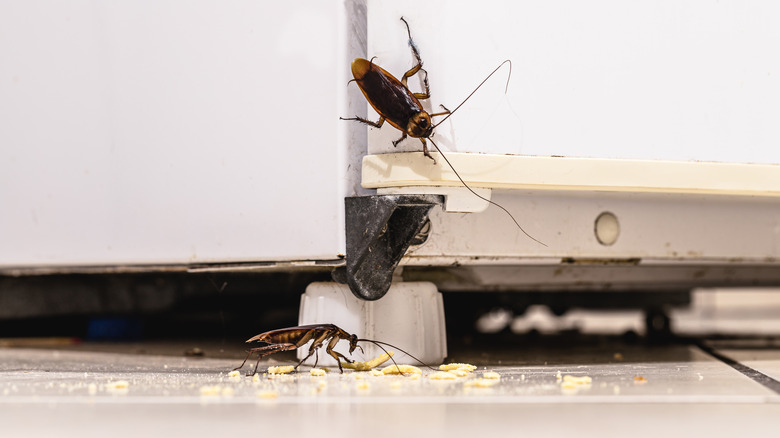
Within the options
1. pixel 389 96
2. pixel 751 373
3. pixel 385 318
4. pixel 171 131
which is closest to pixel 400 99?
pixel 389 96

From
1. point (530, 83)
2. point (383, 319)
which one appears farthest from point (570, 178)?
point (383, 319)

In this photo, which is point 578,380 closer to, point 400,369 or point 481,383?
point 481,383

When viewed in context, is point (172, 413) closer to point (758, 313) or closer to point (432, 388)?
point (432, 388)

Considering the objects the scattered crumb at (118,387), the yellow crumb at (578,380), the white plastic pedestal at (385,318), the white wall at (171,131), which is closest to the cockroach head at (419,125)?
the white wall at (171,131)

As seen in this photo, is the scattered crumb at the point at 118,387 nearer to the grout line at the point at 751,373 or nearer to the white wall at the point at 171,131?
the white wall at the point at 171,131

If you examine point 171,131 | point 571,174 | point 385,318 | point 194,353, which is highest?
point 171,131

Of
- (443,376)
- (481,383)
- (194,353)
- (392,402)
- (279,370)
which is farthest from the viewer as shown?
(194,353)

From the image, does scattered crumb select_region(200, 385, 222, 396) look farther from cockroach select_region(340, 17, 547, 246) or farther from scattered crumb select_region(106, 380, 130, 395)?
cockroach select_region(340, 17, 547, 246)
